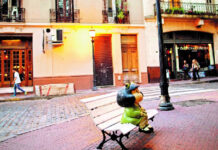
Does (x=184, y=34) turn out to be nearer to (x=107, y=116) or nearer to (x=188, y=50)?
(x=188, y=50)

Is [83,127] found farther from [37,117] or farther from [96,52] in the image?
[96,52]

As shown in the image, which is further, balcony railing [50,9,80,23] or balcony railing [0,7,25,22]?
balcony railing [50,9,80,23]

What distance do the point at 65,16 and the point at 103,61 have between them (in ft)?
16.2

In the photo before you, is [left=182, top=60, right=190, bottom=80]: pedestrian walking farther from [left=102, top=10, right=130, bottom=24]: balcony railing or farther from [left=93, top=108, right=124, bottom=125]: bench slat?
[left=93, top=108, right=124, bottom=125]: bench slat

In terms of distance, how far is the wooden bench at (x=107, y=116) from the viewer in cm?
307

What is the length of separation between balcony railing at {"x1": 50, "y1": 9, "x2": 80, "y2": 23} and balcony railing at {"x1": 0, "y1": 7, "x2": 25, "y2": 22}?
227 cm

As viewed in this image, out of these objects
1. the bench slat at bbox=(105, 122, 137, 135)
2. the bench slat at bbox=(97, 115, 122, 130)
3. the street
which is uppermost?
the bench slat at bbox=(97, 115, 122, 130)

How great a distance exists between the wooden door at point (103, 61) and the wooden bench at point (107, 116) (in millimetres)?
11757

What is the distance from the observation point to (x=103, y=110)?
345 centimetres

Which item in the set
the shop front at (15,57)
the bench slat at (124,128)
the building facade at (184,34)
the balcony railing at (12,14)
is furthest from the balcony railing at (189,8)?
the bench slat at (124,128)

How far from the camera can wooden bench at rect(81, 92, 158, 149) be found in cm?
307

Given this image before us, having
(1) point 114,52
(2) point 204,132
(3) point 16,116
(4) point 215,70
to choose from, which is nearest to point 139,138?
(2) point 204,132

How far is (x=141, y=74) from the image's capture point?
1605 cm

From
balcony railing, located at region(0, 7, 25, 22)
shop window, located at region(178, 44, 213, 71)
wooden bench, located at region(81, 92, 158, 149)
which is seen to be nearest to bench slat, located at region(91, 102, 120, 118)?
wooden bench, located at region(81, 92, 158, 149)
